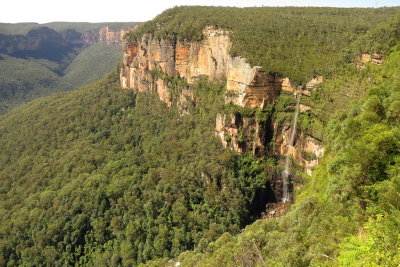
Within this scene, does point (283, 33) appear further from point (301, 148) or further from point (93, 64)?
point (93, 64)

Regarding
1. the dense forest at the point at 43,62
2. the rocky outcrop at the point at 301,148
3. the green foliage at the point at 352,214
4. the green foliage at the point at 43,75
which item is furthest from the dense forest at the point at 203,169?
the dense forest at the point at 43,62

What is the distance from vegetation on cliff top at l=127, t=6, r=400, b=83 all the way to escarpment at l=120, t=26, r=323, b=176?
126 cm

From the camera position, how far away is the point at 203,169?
36.2 metres

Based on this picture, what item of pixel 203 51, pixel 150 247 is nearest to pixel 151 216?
pixel 150 247

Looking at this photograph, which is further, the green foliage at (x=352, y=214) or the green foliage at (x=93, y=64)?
the green foliage at (x=93, y=64)

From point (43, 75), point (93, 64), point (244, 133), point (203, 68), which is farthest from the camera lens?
point (93, 64)

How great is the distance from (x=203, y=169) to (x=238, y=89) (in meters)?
11.0

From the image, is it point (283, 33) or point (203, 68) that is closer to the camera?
point (283, 33)

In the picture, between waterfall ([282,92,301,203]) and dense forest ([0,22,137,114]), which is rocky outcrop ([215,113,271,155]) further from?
dense forest ([0,22,137,114])

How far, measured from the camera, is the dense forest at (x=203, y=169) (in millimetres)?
15914

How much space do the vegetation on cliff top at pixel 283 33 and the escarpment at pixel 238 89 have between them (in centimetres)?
126

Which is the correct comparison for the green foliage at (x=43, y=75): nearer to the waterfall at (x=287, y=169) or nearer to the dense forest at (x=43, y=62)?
the dense forest at (x=43, y=62)

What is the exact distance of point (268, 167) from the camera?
1459 inches

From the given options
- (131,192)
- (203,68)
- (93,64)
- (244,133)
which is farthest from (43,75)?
(244,133)
